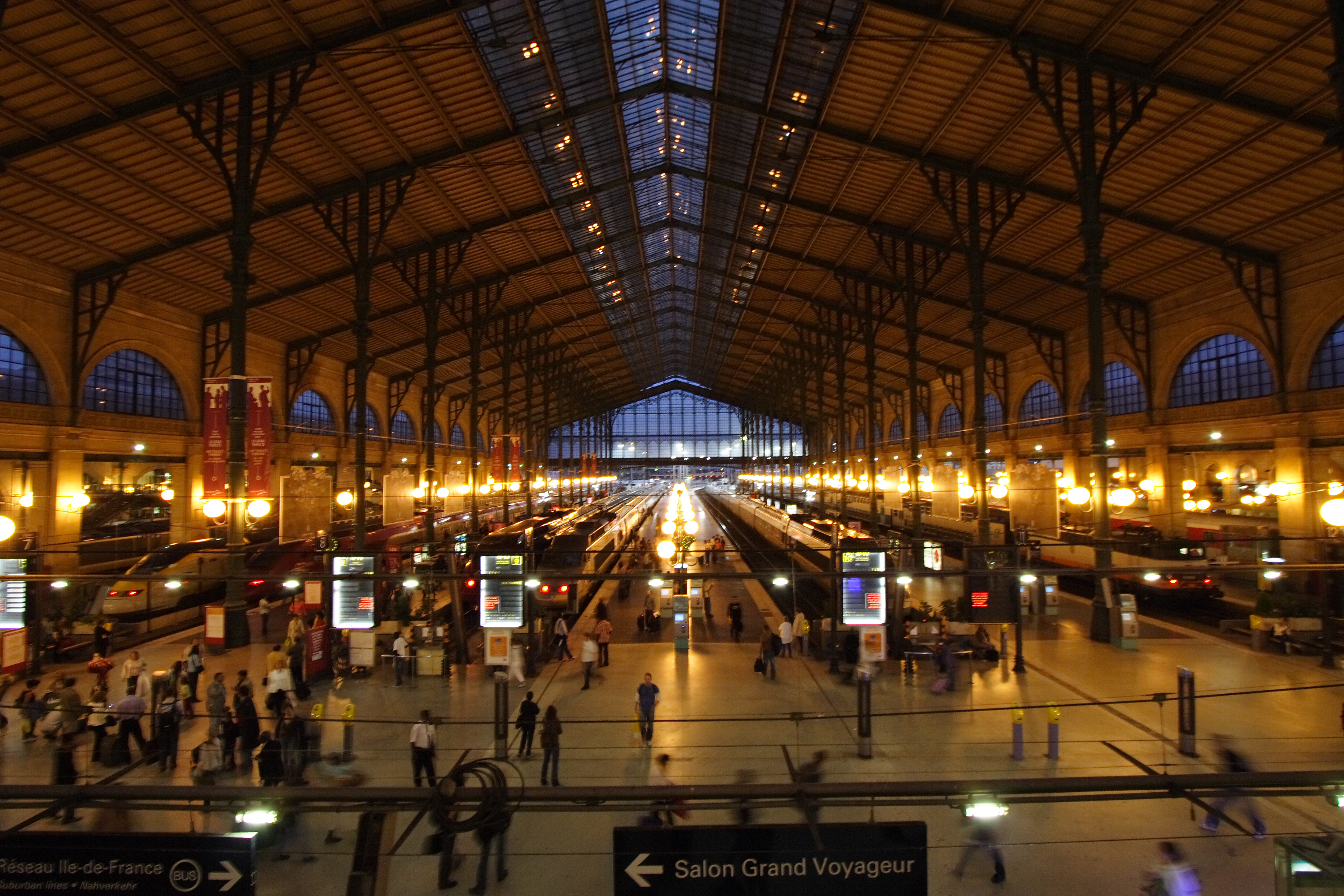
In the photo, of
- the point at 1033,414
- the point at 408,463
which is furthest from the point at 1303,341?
the point at 408,463

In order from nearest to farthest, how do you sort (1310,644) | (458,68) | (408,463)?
1. (1310,644)
2. (458,68)
3. (408,463)

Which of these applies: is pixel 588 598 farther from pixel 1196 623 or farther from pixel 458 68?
pixel 1196 623

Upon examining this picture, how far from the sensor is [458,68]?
54.4 feet

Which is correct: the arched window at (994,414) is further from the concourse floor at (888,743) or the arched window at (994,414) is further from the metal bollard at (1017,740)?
the metal bollard at (1017,740)

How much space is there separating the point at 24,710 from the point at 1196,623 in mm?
27122

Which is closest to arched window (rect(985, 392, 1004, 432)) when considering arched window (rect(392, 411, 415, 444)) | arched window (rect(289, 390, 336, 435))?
arched window (rect(289, 390, 336, 435))

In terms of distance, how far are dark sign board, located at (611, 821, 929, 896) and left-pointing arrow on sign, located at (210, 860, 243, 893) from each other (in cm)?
212

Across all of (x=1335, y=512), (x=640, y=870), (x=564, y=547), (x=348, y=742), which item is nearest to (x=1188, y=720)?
(x=1335, y=512)

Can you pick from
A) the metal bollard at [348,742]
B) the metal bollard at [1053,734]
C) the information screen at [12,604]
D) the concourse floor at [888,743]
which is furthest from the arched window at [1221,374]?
the information screen at [12,604]

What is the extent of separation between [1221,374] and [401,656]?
1039 inches

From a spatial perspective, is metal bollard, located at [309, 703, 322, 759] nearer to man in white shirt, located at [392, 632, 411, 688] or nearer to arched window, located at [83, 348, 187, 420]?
man in white shirt, located at [392, 632, 411, 688]

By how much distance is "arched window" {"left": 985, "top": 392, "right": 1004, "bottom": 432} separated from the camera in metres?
36.8

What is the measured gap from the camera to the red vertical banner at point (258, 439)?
16.2 meters

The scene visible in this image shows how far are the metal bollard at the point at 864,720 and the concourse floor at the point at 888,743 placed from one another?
0.19m
